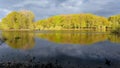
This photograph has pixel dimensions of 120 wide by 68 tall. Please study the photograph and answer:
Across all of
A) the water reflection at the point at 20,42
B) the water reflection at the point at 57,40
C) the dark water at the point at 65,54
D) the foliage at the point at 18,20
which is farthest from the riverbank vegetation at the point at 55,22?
the dark water at the point at 65,54

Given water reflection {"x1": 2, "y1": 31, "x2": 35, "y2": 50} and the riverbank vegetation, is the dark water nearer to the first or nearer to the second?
water reflection {"x1": 2, "y1": 31, "x2": 35, "y2": 50}

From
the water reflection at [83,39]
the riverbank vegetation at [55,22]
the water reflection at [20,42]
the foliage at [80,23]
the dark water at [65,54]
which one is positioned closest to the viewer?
the dark water at [65,54]

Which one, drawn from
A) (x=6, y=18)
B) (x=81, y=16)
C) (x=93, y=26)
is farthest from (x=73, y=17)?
(x=6, y=18)

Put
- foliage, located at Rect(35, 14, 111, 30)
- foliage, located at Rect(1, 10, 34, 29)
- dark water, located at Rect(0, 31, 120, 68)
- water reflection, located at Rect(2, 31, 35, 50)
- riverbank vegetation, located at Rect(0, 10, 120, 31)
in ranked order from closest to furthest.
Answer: dark water, located at Rect(0, 31, 120, 68)
water reflection, located at Rect(2, 31, 35, 50)
foliage, located at Rect(1, 10, 34, 29)
riverbank vegetation, located at Rect(0, 10, 120, 31)
foliage, located at Rect(35, 14, 111, 30)

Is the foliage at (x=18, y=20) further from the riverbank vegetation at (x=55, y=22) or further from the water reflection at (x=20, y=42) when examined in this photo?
the water reflection at (x=20, y=42)

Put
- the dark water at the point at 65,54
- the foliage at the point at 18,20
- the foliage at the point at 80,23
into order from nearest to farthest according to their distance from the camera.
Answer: the dark water at the point at 65,54
the foliage at the point at 18,20
the foliage at the point at 80,23

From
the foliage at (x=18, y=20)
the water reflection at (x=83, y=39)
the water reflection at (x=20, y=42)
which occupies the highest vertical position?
the foliage at (x=18, y=20)

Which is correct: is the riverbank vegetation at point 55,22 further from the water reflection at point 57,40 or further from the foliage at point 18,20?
the water reflection at point 57,40

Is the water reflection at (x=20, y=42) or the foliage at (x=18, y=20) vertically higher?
the foliage at (x=18, y=20)

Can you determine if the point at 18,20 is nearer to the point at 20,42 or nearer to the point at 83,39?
the point at 83,39

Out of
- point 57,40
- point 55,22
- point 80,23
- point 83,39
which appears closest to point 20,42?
point 57,40

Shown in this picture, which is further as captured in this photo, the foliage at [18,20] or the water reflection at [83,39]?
the foliage at [18,20]

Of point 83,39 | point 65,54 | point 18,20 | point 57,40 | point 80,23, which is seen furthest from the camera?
point 80,23

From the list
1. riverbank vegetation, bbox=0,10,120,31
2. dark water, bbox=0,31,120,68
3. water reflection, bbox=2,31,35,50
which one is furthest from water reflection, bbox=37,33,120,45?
riverbank vegetation, bbox=0,10,120,31
